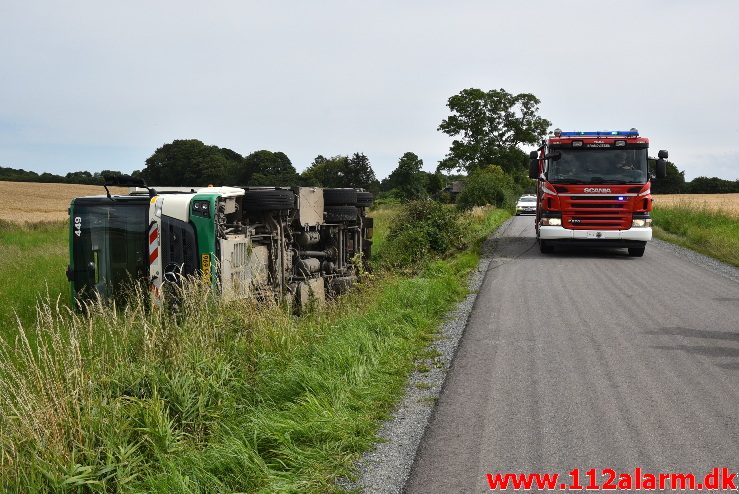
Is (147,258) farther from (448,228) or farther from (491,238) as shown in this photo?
(491,238)

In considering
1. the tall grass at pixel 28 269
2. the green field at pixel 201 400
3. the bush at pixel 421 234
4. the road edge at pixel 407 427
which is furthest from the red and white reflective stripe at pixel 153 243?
the bush at pixel 421 234

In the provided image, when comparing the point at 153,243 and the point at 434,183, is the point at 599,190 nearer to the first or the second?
the point at 153,243

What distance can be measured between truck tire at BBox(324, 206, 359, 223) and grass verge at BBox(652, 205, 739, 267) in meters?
8.90

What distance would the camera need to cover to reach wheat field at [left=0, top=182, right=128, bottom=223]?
33.6m

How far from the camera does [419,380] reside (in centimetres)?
659

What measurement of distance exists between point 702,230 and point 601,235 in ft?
28.9

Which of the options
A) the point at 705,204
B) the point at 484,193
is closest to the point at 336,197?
the point at 705,204

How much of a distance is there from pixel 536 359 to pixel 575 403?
58.1 inches

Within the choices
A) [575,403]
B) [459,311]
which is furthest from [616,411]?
[459,311]

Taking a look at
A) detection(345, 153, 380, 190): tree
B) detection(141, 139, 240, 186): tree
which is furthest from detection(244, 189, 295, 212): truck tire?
detection(345, 153, 380, 190): tree

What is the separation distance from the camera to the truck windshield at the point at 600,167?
53.5ft

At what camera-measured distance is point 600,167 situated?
54.0 feet

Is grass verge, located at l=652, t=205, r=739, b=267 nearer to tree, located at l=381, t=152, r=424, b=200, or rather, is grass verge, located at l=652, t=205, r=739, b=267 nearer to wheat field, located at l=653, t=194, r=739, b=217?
wheat field, located at l=653, t=194, r=739, b=217

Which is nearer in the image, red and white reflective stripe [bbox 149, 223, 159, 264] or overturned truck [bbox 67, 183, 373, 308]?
overturned truck [bbox 67, 183, 373, 308]
